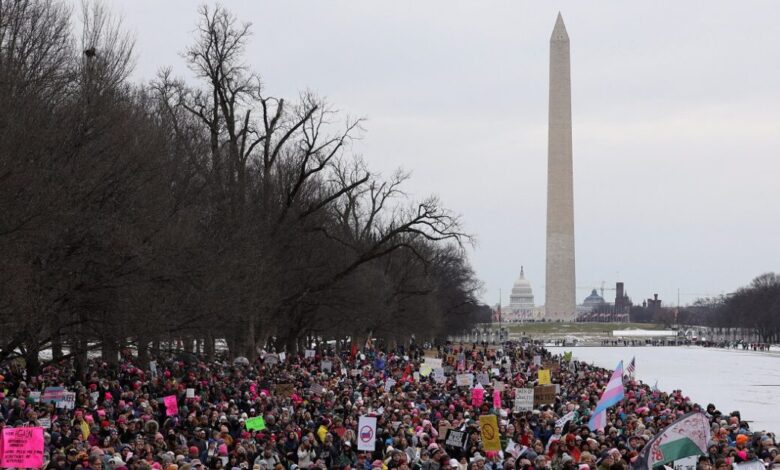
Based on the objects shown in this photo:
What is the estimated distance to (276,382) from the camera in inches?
1246

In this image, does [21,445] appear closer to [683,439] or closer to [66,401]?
[683,439]

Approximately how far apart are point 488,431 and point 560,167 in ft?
296

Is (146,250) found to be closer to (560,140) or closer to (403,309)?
(403,309)

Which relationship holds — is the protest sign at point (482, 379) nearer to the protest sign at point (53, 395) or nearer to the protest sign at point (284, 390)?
the protest sign at point (284, 390)

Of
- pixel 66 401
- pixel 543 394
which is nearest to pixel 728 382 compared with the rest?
pixel 543 394

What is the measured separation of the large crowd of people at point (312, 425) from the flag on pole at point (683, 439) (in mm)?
316

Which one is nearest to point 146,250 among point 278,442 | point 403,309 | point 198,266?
point 198,266

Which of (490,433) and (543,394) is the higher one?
(543,394)

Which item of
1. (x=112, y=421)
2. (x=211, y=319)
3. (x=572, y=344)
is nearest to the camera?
(x=112, y=421)

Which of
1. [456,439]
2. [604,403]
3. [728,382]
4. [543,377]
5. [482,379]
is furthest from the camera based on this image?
[728,382]

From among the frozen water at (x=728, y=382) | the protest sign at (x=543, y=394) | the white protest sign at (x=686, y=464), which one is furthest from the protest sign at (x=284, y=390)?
the white protest sign at (x=686, y=464)

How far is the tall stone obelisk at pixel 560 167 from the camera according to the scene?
106 meters

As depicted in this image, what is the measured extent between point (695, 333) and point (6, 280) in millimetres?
152760

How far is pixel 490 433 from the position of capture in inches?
762
